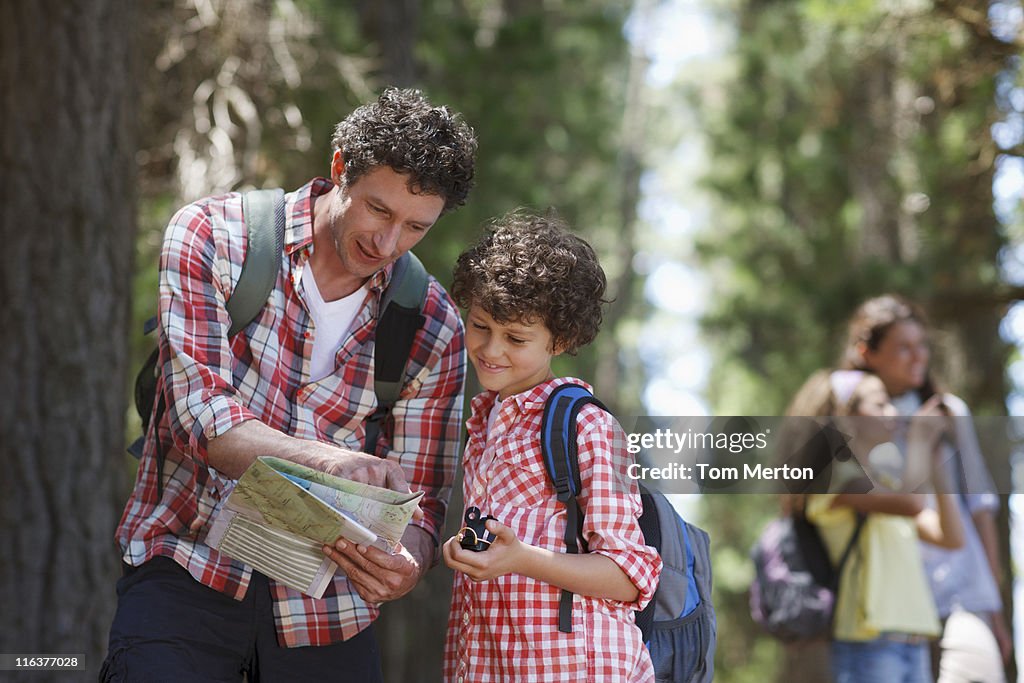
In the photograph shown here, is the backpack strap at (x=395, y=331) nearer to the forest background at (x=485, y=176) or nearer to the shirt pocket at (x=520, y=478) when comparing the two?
the shirt pocket at (x=520, y=478)

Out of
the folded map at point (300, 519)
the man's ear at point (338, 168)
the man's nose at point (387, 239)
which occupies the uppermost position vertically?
the man's ear at point (338, 168)

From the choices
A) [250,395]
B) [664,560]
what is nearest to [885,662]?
[664,560]

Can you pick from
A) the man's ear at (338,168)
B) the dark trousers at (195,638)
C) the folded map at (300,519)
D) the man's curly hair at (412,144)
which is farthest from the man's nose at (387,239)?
the dark trousers at (195,638)

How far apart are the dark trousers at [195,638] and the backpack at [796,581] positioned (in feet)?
7.65

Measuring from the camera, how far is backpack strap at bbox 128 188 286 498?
287 centimetres

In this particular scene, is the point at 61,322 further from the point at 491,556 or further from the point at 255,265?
the point at 491,556

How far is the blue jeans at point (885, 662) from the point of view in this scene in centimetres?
454

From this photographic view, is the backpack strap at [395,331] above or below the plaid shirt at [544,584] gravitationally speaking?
above

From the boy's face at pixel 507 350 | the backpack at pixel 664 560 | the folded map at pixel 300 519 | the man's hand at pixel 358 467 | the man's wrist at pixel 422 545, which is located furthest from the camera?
the man's wrist at pixel 422 545

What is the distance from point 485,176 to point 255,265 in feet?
21.8

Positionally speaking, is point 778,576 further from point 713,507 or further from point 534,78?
point 713,507

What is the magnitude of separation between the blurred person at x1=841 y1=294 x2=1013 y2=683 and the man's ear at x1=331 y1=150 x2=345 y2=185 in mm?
2922

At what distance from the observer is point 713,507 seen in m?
17.6

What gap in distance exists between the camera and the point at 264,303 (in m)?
2.89
